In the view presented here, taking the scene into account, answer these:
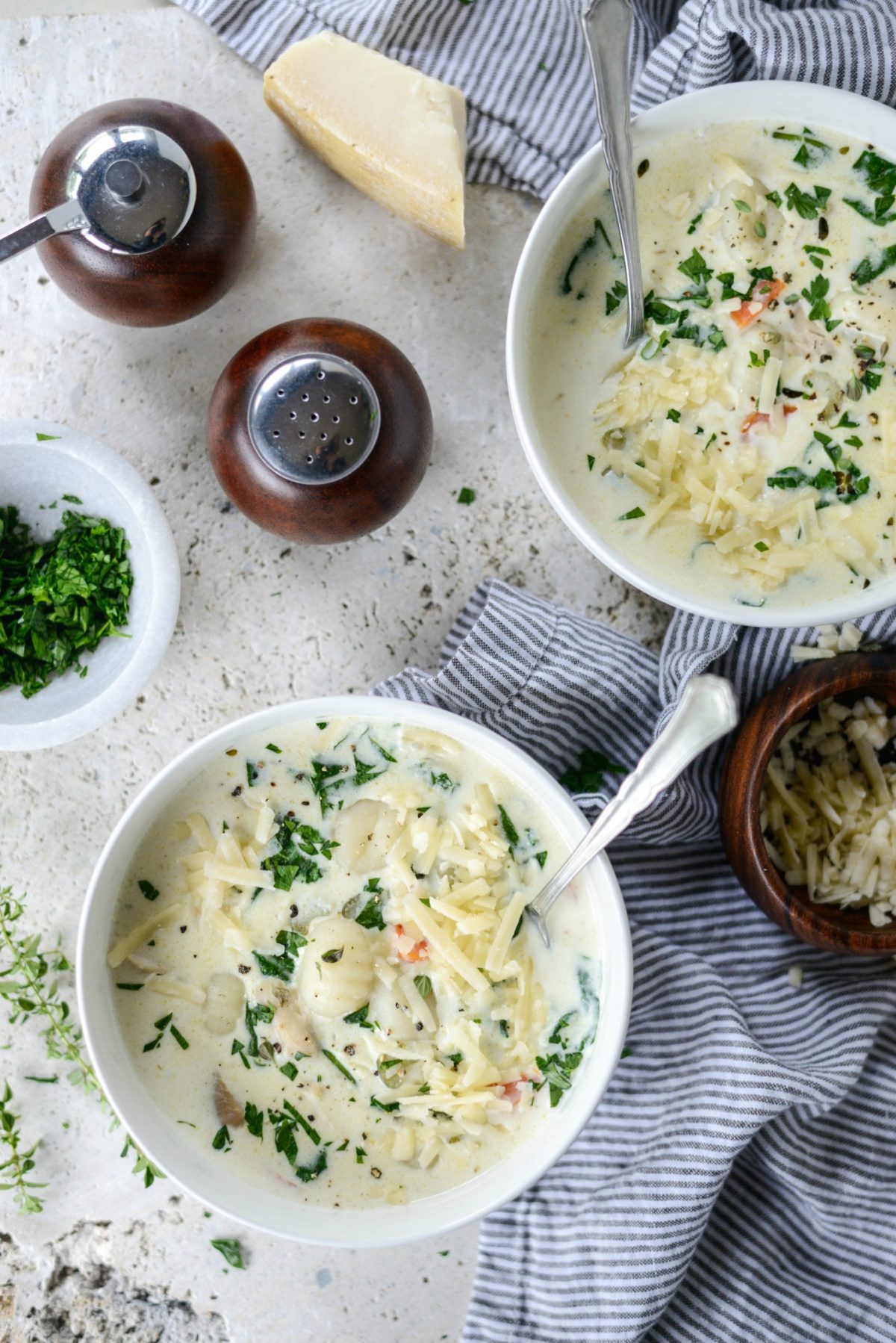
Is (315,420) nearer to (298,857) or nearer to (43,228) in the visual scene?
(43,228)

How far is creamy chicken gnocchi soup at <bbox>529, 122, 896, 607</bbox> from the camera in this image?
1.73 metres

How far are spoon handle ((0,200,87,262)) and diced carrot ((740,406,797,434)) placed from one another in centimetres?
99

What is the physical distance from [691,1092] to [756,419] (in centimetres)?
107

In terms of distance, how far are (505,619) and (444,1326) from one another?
122cm

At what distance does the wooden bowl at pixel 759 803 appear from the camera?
5.99 ft

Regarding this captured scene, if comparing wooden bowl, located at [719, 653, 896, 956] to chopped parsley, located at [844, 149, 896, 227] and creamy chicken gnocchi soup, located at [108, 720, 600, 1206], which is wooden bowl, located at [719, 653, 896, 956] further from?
chopped parsley, located at [844, 149, 896, 227]

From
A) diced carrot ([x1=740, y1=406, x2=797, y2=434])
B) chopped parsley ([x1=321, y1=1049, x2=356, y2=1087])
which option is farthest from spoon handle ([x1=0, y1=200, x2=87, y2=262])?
chopped parsley ([x1=321, y1=1049, x2=356, y2=1087])

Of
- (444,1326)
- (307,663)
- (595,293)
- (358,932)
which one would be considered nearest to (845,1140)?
(444,1326)

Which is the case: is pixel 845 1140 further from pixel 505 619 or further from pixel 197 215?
pixel 197 215

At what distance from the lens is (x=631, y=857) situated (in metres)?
2.07

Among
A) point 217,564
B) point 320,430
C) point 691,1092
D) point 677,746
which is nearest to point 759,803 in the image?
point 677,746

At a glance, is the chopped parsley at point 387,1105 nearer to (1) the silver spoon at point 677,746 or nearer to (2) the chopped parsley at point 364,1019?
(2) the chopped parsley at point 364,1019

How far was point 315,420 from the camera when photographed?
5.90ft

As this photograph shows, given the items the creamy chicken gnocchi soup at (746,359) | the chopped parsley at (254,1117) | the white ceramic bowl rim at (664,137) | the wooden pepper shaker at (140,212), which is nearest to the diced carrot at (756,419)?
the creamy chicken gnocchi soup at (746,359)
